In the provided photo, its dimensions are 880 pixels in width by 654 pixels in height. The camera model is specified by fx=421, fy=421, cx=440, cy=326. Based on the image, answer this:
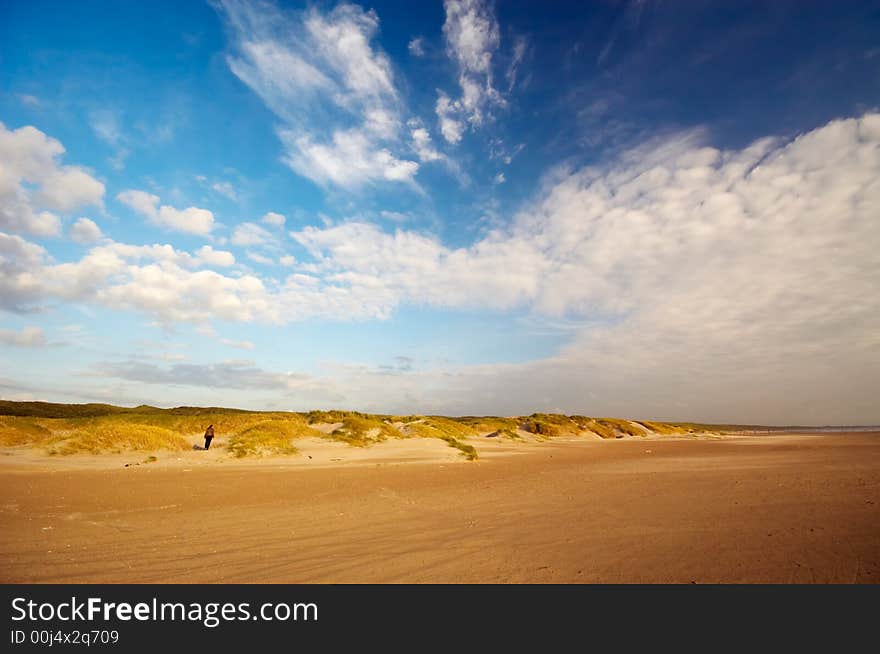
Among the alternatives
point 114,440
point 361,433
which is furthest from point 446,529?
point 114,440

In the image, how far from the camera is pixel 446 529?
8.02m

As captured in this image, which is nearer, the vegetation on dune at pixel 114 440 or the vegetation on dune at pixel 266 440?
the vegetation on dune at pixel 114 440

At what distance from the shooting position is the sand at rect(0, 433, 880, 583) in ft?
18.4

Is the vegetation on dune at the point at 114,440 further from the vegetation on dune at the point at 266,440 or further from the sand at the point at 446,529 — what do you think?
the sand at the point at 446,529

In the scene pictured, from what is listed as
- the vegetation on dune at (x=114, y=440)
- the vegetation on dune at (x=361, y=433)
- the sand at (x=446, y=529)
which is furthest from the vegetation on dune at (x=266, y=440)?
the sand at (x=446, y=529)

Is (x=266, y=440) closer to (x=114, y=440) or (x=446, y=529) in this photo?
(x=114, y=440)

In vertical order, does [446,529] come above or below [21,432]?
below

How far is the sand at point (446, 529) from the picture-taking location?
5617 mm

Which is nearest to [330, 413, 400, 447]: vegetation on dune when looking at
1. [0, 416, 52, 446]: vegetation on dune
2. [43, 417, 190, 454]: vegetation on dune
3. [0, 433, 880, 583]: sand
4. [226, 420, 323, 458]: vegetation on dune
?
[226, 420, 323, 458]: vegetation on dune

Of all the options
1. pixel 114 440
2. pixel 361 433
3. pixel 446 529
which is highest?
pixel 361 433

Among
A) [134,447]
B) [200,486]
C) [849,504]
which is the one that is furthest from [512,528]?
[134,447]
